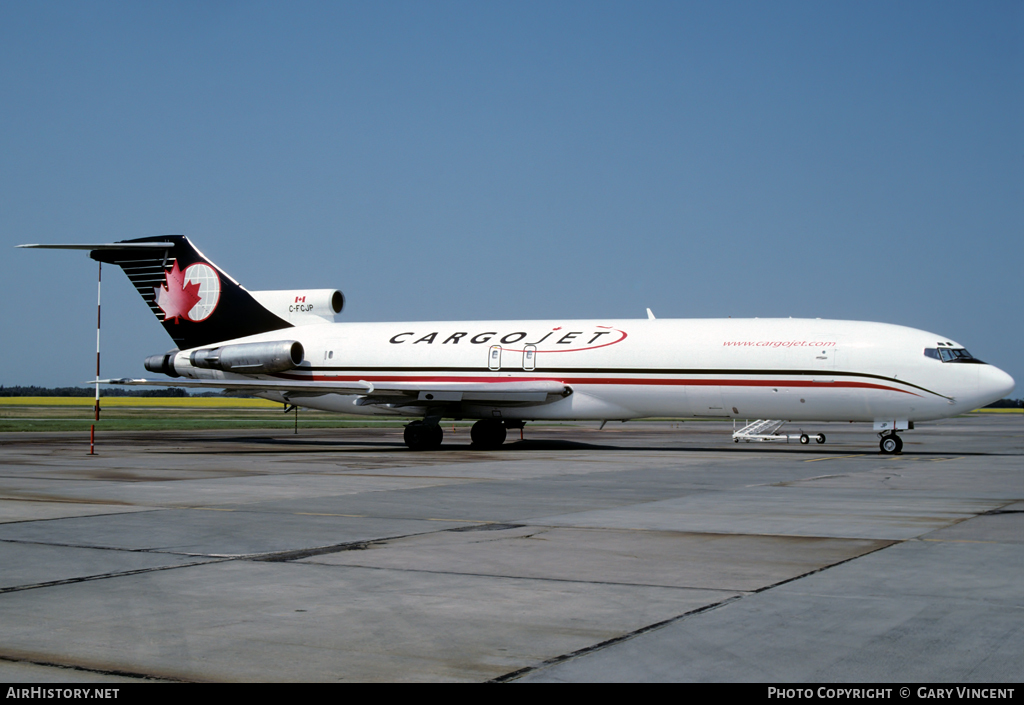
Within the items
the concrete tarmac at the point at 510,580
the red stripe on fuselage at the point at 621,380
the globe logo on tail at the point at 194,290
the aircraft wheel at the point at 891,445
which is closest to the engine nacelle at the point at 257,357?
the red stripe on fuselage at the point at 621,380

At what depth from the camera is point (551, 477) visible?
1844 cm

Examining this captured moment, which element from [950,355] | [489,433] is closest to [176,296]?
[489,433]

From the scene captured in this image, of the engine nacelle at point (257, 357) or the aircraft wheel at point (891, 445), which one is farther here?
the engine nacelle at point (257, 357)

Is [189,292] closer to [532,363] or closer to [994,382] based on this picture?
[532,363]

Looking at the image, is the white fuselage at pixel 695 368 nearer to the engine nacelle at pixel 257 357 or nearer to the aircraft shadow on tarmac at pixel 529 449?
the aircraft shadow on tarmac at pixel 529 449

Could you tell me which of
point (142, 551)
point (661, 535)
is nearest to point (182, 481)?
point (142, 551)

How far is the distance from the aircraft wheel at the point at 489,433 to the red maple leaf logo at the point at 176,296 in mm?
10716

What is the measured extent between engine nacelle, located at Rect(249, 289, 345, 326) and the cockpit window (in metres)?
18.9

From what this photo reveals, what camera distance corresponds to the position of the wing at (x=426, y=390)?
2802 centimetres

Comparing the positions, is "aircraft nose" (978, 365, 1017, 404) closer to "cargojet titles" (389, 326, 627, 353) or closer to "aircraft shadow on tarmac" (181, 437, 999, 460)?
"aircraft shadow on tarmac" (181, 437, 999, 460)

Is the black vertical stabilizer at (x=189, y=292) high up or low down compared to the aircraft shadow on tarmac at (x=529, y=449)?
up

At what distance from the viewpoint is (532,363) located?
28.8 metres

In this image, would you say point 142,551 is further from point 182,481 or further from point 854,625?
point 182,481

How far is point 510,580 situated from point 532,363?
2081 centimetres
